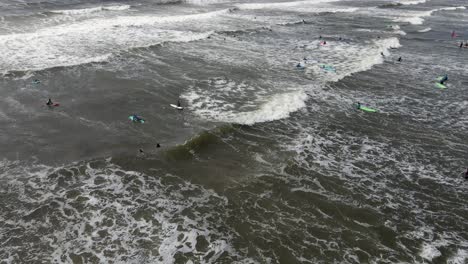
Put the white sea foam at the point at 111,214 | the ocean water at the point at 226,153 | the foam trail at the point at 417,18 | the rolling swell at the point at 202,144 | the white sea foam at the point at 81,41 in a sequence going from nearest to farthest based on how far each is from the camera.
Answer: the white sea foam at the point at 111,214, the ocean water at the point at 226,153, the rolling swell at the point at 202,144, the white sea foam at the point at 81,41, the foam trail at the point at 417,18

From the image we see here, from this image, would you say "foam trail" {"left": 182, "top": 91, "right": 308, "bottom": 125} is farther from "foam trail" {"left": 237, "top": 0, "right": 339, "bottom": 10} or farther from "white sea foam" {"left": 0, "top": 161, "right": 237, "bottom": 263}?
"foam trail" {"left": 237, "top": 0, "right": 339, "bottom": 10}

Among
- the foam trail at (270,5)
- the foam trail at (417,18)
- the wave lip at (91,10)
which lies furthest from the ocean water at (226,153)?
the foam trail at (270,5)

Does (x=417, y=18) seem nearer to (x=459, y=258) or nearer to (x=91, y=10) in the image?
(x=91, y=10)

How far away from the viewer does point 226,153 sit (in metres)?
15.1

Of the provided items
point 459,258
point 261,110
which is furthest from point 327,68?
point 459,258

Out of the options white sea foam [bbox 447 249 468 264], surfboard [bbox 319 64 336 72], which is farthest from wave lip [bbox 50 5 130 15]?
white sea foam [bbox 447 249 468 264]

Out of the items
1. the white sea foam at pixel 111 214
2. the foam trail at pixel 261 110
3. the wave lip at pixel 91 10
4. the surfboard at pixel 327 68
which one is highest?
the wave lip at pixel 91 10

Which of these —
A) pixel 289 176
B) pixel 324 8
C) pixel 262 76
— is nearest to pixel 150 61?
pixel 262 76

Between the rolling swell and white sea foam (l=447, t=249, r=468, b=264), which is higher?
the rolling swell

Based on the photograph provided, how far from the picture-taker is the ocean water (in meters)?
10.8

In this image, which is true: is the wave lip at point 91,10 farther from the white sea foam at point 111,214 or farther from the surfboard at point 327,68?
the white sea foam at point 111,214

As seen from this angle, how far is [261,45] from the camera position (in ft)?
104

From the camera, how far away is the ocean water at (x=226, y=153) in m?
10.8

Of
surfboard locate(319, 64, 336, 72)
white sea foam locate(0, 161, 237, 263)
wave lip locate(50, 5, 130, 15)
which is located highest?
wave lip locate(50, 5, 130, 15)
